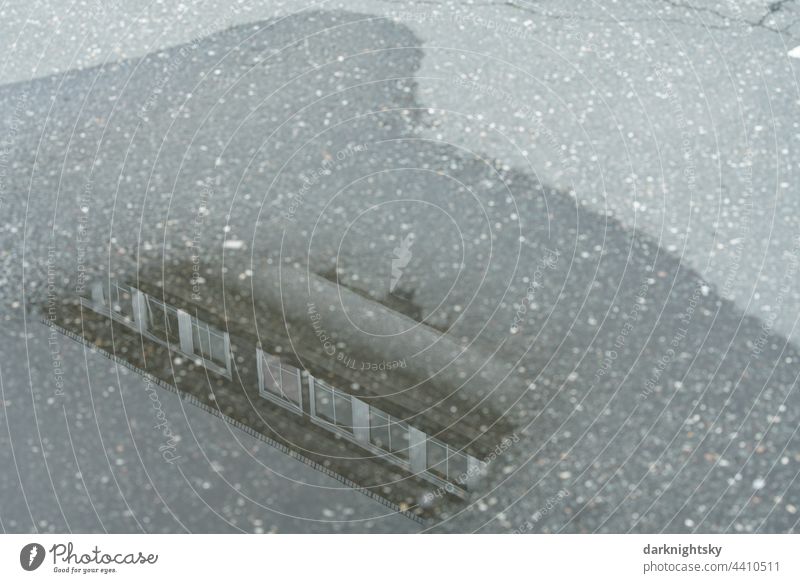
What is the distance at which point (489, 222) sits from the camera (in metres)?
1.36

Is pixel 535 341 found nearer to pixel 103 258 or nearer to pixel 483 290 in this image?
pixel 483 290

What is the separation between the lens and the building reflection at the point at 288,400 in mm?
1185

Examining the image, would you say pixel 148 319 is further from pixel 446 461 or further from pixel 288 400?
pixel 446 461

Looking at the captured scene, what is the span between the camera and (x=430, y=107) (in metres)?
1.46

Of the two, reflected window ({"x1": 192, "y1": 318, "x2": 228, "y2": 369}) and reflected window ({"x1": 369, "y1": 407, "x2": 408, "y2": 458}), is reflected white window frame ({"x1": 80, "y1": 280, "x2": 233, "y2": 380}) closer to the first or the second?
reflected window ({"x1": 192, "y1": 318, "x2": 228, "y2": 369})
